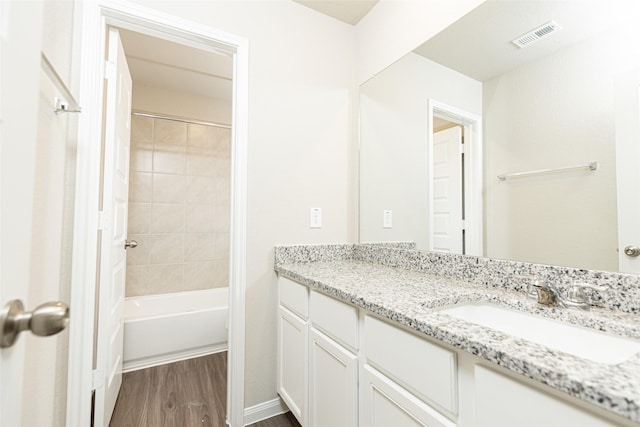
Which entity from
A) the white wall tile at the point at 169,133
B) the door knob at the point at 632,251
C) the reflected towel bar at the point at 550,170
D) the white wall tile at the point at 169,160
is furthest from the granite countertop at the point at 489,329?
the white wall tile at the point at 169,133

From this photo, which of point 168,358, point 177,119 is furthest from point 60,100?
point 177,119

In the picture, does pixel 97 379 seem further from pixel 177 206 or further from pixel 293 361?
pixel 177 206

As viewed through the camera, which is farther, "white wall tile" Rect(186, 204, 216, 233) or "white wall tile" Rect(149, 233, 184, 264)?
"white wall tile" Rect(186, 204, 216, 233)

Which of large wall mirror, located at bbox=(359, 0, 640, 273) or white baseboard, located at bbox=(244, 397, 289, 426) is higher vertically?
large wall mirror, located at bbox=(359, 0, 640, 273)

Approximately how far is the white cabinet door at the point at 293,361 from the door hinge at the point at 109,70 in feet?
4.86

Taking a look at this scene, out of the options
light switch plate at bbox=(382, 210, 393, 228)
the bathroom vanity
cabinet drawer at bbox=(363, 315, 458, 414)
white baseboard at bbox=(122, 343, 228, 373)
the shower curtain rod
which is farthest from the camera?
the shower curtain rod

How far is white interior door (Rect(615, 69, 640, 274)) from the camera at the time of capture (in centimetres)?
82

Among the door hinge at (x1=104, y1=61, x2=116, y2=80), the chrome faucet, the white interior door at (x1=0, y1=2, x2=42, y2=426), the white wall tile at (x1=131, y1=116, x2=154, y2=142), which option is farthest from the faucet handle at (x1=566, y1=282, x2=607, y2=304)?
the white wall tile at (x1=131, y1=116, x2=154, y2=142)

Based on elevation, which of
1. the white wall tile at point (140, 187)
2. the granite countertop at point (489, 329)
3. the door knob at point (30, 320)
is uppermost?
the white wall tile at point (140, 187)

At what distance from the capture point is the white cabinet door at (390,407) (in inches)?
28.6

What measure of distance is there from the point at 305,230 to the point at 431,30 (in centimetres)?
124

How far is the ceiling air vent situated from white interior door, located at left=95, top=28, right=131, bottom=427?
6.04ft

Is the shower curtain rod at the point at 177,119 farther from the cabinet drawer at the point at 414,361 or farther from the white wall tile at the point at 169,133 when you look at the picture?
the cabinet drawer at the point at 414,361

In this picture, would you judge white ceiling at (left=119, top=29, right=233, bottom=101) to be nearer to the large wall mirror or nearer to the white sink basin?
the large wall mirror
